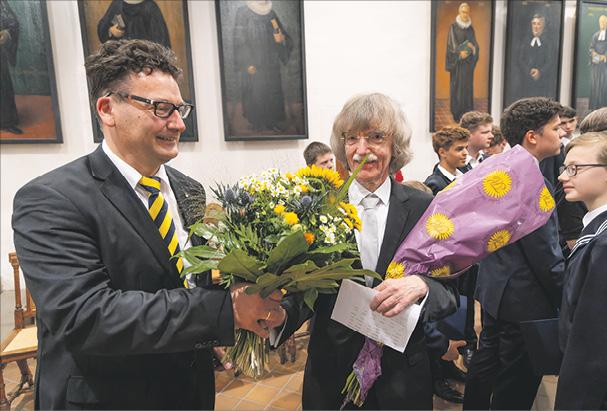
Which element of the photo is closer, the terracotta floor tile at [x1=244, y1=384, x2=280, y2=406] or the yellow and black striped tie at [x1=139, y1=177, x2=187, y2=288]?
the yellow and black striped tie at [x1=139, y1=177, x2=187, y2=288]

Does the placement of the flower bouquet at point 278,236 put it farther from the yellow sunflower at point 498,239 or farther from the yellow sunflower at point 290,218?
the yellow sunflower at point 498,239

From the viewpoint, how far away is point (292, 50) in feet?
15.1

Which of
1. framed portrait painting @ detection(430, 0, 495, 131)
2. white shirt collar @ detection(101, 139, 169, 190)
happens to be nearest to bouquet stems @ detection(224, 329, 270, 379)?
white shirt collar @ detection(101, 139, 169, 190)

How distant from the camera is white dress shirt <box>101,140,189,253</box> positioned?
48.3 inches

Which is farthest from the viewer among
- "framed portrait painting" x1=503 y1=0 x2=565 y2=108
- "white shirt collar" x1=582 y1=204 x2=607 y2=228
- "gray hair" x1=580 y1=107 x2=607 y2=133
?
"framed portrait painting" x1=503 y1=0 x2=565 y2=108

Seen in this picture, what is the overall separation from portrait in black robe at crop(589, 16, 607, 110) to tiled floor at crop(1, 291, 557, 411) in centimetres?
495

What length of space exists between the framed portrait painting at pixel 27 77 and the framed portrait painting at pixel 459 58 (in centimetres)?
459

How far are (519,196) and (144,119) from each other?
49.2 inches

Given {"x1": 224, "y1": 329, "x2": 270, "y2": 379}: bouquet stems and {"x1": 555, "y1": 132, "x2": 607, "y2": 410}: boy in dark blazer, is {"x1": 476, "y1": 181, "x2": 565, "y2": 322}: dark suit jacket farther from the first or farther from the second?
{"x1": 224, "y1": 329, "x2": 270, "y2": 379}: bouquet stems

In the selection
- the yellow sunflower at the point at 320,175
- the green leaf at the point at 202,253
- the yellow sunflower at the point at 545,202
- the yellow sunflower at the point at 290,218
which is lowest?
the green leaf at the point at 202,253

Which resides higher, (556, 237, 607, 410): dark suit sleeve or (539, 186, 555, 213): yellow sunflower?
(539, 186, 555, 213): yellow sunflower

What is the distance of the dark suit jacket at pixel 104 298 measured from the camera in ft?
3.24

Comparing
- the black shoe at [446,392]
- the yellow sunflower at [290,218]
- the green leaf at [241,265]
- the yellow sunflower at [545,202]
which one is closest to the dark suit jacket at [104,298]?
the green leaf at [241,265]

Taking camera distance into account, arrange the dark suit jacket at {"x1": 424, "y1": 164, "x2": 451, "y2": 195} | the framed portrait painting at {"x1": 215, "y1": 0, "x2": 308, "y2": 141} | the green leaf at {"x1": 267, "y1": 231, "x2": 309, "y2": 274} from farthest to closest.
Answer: the framed portrait painting at {"x1": 215, "y1": 0, "x2": 308, "y2": 141}
the dark suit jacket at {"x1": 424, "y1": 164, "x2": 451, "y2": 195}
the green leaf at {"x1": 267, "y1": 231, "x2": 309, "y2": 274}
